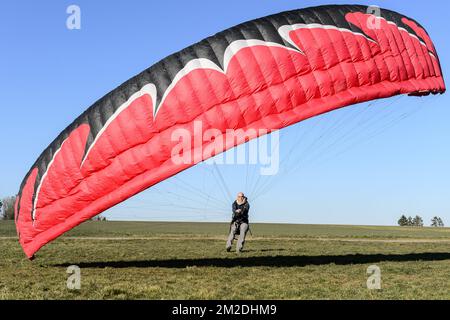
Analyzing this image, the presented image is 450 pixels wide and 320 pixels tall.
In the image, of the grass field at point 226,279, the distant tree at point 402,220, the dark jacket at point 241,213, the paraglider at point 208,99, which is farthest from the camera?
the distant tree at point 402,220

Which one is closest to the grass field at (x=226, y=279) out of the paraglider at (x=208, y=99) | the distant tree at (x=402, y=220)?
the paraglider at (x=208, y=99)

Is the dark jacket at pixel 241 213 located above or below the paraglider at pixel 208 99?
below

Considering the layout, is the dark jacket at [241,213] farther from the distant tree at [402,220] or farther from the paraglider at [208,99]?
the distant tree at [402,220]

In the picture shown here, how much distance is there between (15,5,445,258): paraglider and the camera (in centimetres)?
1027

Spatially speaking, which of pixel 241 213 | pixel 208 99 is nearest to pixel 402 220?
pixel 241 213

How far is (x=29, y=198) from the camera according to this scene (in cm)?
1155

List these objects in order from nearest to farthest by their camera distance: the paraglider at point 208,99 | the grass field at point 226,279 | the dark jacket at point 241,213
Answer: the grass field at point 226,279 < the paraglider at point 208,99 < the dark jacket at point 241,213

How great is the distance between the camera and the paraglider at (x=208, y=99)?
33.7 ft

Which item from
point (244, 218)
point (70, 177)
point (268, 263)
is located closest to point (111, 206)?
point (70, 177)

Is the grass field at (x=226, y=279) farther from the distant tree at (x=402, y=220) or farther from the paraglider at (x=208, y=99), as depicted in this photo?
the distant tree at (x=402, y=220)

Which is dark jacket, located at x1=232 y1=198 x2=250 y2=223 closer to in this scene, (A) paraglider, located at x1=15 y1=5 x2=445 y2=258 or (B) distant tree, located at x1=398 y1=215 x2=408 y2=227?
(A) paraglider, located at x1=15 y1=5 x2=445 y2=258

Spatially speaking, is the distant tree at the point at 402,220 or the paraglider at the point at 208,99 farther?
the distant tree at the point at 402,220

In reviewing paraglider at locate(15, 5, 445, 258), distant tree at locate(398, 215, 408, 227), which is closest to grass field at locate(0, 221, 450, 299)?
paraglider at locate(15, 5, 445, 258)

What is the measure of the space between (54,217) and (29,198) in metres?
0.81
